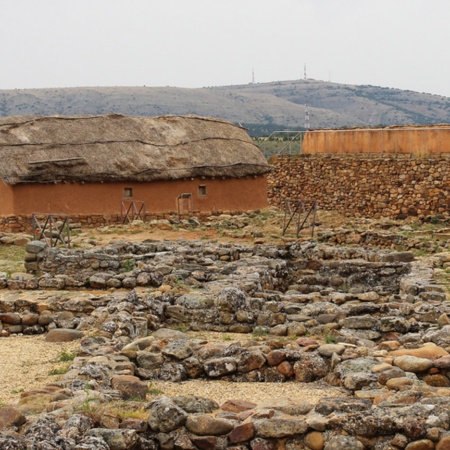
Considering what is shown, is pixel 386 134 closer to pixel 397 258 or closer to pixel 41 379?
pixel 397 258

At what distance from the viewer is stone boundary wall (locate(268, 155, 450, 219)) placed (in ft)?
87.9

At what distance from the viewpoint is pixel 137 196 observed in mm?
28125

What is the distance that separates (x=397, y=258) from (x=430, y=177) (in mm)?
11044

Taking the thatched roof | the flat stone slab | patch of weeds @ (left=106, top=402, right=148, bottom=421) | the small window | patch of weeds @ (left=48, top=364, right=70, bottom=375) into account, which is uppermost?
the thatched roof

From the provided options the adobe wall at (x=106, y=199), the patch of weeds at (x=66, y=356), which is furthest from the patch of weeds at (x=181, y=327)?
the adobe wall at (x=106, y=199)

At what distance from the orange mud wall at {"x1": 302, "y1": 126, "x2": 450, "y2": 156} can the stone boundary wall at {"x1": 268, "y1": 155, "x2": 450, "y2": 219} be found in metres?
0.58

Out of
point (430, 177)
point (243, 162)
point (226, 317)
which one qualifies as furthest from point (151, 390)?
point (243, 162)

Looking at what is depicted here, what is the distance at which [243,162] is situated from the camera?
99.5ft

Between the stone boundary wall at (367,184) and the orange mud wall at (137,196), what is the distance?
1526mm

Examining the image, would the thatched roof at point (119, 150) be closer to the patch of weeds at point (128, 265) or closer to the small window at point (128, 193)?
the small window at point (128, 193)

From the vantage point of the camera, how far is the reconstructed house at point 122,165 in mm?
26438

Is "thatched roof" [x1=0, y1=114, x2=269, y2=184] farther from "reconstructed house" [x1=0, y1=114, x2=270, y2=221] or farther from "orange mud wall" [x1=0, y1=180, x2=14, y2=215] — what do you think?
"orange mud wall" [x1=0, y1=180, x2=14, y2=215]

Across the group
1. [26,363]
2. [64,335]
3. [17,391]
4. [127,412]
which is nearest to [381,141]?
[64,335]

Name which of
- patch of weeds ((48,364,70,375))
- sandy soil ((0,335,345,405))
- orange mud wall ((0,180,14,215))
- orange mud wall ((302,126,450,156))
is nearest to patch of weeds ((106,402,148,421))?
sandy soil ((0,335,345,405))
